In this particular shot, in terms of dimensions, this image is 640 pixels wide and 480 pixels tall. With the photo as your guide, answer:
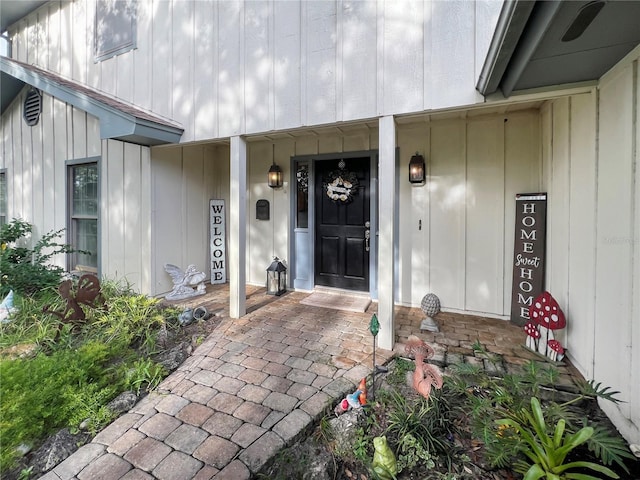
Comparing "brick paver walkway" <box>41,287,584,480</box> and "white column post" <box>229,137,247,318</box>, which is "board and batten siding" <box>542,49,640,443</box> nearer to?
"brick paver walkway" <box>41,287,584,480</box>

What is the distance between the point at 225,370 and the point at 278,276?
207 centimetres

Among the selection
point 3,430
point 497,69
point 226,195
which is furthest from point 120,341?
point 497,69

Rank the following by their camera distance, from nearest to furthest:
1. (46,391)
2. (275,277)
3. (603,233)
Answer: (46,391) → (603,233) → (275,277)

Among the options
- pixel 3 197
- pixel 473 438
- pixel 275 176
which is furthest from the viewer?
pixel 3 197

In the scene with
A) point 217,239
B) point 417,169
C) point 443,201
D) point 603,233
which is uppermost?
point 417,169

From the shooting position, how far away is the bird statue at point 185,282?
4.26m

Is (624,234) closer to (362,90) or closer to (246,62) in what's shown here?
(362,90)

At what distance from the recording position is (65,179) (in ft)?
16.4

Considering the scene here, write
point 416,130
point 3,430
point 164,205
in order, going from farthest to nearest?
point 164,205, point 416,130, point 3,430

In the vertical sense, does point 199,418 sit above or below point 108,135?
below

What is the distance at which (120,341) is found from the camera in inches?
109

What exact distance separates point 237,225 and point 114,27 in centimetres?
383

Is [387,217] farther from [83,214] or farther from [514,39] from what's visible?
[83,214]

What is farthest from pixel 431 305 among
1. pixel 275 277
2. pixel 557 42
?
pixel 557 42
